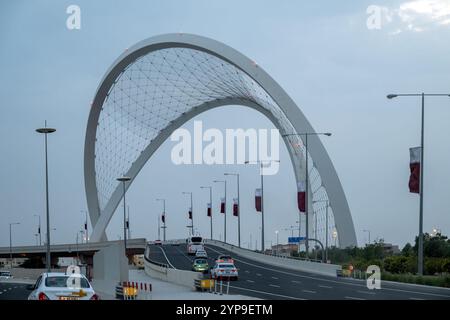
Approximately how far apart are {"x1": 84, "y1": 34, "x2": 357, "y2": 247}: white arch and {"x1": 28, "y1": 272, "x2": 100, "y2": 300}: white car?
54.3m

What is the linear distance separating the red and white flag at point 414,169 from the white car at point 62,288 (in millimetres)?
23560

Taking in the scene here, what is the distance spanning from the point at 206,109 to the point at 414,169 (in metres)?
69.2

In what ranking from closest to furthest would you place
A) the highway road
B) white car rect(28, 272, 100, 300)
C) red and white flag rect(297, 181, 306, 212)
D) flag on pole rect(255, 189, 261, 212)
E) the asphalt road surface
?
1. white car rect(28, 272, 100, 300)
2. the highway road
3. the asphalt road surface
4. red and white flag rect(297, 181, 306, 212)
5. flag on pole rect(255, 189, 261, 212)

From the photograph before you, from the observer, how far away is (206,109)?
4291 inches

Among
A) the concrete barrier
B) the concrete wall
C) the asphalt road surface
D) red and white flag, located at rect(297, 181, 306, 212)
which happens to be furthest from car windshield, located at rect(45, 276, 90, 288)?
red and white flag, located at rect(297, 181, 306, 212)

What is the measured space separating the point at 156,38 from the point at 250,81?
10.5 meters

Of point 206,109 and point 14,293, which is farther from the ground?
point 206,109

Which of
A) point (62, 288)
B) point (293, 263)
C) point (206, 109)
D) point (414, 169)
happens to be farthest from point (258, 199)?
Answer: point (62, 288)

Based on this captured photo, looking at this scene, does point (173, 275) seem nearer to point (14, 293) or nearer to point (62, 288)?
point (14, 293)

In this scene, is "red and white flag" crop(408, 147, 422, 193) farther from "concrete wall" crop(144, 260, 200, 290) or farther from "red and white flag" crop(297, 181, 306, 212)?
"red and white flag" crop(297, 181, 306, 212)

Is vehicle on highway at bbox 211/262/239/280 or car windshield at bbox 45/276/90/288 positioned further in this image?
vehicle on highway at bbox 211/262/239/280

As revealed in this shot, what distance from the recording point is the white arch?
73.5 metres
